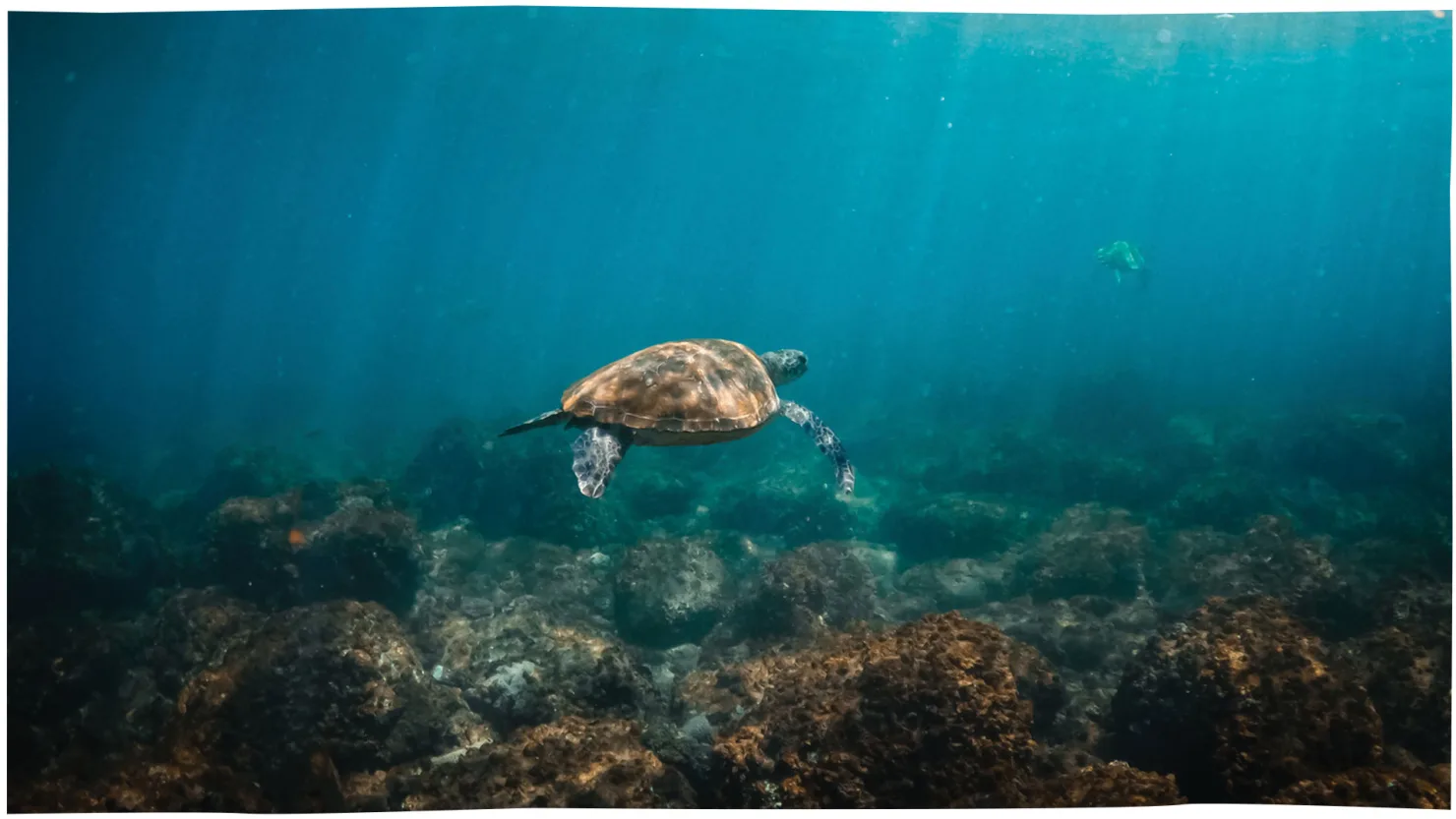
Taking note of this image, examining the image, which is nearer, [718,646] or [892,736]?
[892,736]

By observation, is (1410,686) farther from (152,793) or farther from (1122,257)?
(1122,257)

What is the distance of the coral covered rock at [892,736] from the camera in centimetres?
361

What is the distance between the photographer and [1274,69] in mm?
31859

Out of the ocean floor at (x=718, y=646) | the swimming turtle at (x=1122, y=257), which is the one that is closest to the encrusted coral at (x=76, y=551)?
the ocean floor at (x=718, y=646)

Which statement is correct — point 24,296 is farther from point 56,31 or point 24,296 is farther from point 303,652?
point 303,652

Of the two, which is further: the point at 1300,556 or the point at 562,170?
the point at 562,170

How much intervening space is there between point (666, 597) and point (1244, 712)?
5139mm

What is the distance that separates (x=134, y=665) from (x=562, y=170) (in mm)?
53059

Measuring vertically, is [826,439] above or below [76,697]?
above

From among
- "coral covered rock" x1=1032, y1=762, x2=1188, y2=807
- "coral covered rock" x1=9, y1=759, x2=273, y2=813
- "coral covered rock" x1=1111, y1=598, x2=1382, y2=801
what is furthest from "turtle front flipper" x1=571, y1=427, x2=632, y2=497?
"coral covered rock" x1=1111, y1=598, x2=1382, y2=801

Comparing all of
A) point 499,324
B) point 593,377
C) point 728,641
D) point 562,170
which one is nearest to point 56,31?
point 593,377

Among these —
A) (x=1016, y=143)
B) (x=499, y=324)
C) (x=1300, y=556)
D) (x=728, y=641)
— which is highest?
(x=1016, y=143)

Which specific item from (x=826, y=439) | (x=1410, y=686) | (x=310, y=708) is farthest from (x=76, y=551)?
(x=1410, y=686)

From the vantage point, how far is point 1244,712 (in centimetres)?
379
